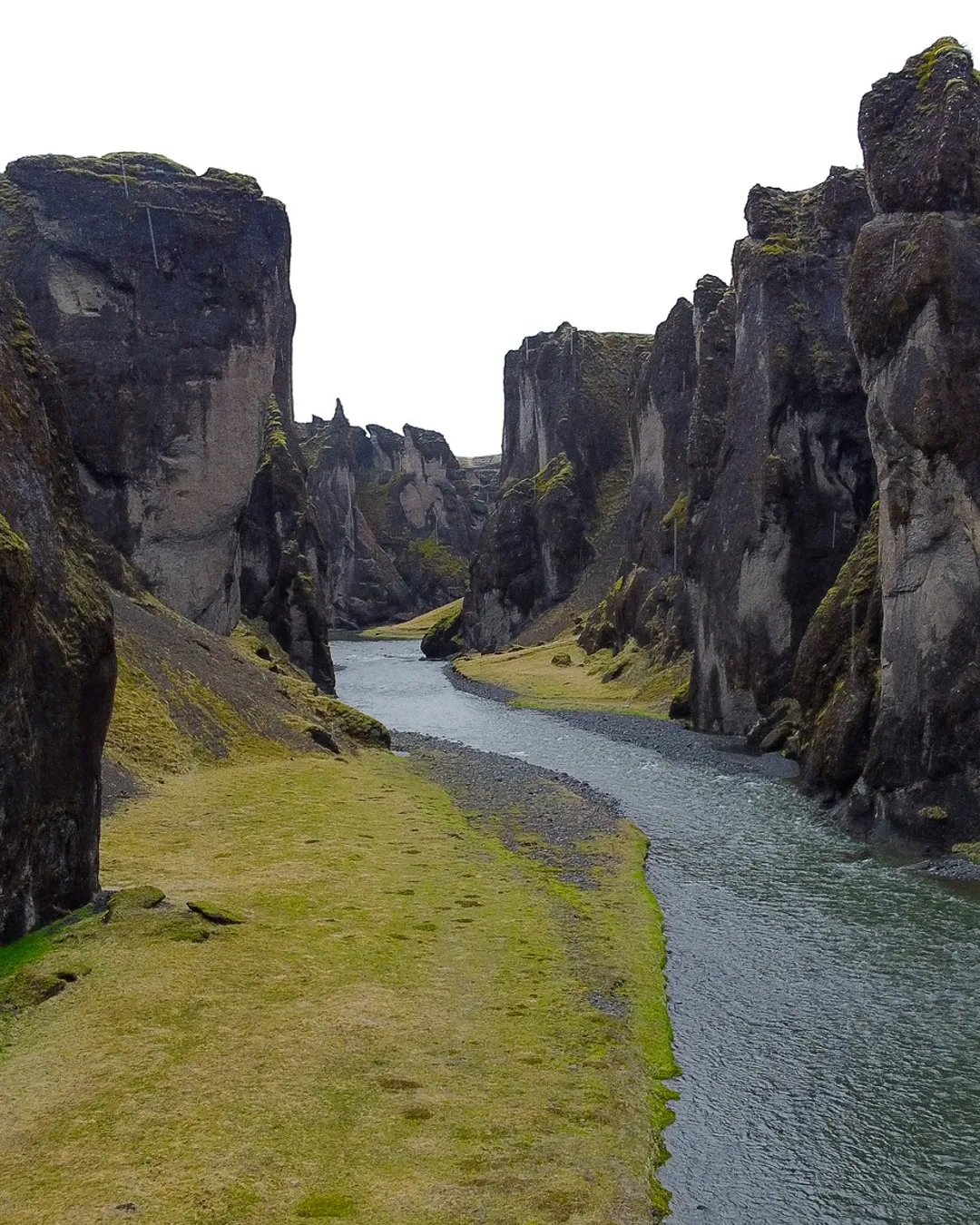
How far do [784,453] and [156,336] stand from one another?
4260 cm

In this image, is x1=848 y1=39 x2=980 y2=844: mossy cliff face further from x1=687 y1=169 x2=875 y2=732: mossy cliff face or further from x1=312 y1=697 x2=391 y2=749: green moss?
x1=312 y1=697 x2=391 y2=749: green moss

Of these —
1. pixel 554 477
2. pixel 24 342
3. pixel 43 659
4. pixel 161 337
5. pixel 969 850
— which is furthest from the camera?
pixel 554 477

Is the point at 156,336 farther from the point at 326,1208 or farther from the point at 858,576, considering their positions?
the point at 326,1208

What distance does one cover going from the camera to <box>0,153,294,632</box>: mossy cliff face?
73.1 metres

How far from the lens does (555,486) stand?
147m

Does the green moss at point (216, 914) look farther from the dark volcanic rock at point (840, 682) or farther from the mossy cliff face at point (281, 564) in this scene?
the mossy cliff face at point (281, 564)

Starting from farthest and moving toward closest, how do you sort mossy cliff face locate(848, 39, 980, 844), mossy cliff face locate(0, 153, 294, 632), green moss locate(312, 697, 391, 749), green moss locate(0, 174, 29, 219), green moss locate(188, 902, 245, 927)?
mossy cliff face locate(0, 153, 294, 632) < green moss locate(0, 174, 29, 219) < green moss locate(312, 697, 391, 749) < mossy cliff face locate(848, 39, 980, 844) < green moss locate(188, 902, 245, 927)

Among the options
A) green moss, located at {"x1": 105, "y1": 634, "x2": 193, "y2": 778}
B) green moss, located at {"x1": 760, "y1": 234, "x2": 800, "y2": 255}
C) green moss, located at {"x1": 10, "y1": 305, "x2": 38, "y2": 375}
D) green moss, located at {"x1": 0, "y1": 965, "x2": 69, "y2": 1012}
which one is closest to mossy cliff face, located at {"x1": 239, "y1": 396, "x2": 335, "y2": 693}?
green moss, located at {"x1": 105, "y1": 634, "x2": 193, "y2": 778}

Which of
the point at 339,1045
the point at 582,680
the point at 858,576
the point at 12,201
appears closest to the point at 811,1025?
the point at 339,1045

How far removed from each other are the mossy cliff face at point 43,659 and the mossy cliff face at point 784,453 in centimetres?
4511

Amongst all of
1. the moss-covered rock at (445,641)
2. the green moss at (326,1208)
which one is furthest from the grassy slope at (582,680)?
the green moss at (326,1208)

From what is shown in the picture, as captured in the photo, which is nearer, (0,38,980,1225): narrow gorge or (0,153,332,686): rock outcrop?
(0,38,980,1225): narrow gorge

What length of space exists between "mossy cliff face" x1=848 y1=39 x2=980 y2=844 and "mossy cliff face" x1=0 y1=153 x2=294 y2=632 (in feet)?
157

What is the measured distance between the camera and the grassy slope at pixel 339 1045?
14.1m
